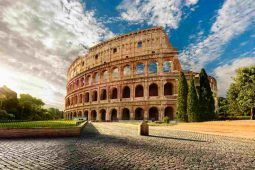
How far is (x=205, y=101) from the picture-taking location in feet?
103

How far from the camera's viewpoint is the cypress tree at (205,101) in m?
30.5

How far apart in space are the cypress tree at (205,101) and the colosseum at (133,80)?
5.93m

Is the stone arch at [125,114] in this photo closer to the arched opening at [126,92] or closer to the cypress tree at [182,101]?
the arched opening at [126,92]

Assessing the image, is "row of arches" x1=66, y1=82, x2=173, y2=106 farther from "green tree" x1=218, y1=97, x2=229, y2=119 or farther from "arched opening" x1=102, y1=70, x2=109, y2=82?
"green tree" x1=218, y1=97, x2=229, y2=119

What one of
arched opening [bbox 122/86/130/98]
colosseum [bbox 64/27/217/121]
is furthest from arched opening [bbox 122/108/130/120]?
arched opening [bbox 122/86/130/98]

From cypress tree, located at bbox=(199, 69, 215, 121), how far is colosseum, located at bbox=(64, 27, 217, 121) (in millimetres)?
5926

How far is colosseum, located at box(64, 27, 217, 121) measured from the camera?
3997 centimetres

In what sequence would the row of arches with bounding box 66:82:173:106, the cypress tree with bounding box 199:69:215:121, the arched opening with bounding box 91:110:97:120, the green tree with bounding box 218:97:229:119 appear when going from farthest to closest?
the green tree with bounding box 218:97:229:119 < the arched opening with bounding box 91:110:97:120 < the row of arches with bounding box 66:82:173:106 < the cypress tree with bounding box 199:69:215:121

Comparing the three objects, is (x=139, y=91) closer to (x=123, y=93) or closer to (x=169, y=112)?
(x=123, y=93)

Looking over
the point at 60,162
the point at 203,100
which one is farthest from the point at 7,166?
the point at 203,100

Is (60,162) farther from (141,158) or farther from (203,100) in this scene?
(203,100)

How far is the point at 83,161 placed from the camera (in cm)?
702

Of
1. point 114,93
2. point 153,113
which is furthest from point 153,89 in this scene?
point 114,93

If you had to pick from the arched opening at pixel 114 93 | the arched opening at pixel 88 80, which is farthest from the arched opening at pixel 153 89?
the arched opening at pixel 88 80
